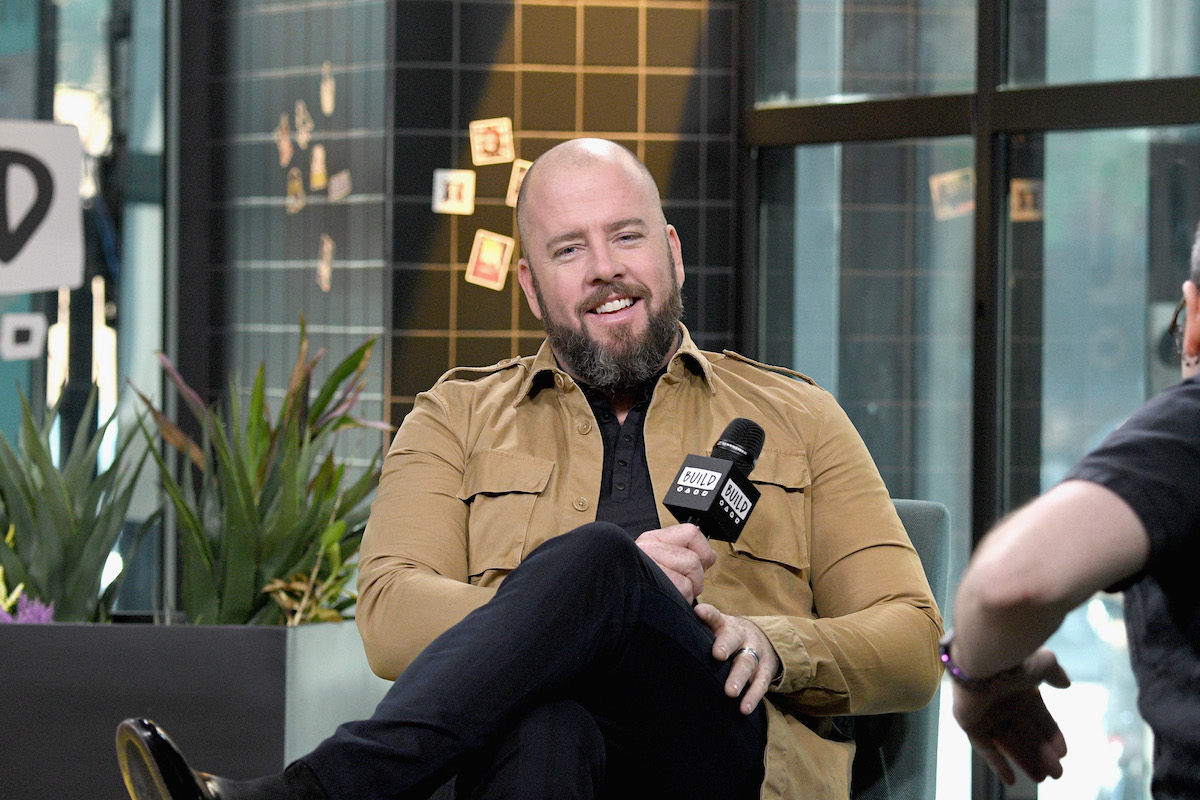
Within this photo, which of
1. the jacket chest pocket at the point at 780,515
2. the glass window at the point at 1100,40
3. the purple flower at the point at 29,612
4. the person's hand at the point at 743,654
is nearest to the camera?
the person's hand at the point at 743,654

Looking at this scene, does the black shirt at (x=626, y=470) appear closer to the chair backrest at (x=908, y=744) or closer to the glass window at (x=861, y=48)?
the chair backrest at (x=908, y=744)

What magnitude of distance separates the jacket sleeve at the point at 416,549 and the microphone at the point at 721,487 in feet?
0.93

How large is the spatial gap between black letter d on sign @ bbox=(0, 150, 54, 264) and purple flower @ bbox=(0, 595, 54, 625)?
1802 mm

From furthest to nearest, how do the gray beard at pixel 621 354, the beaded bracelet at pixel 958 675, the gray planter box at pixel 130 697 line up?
the gray planter box at pixel 130 697 < the gray beard at pixel 621 354 < the beaded bracelet at pixel 958 675

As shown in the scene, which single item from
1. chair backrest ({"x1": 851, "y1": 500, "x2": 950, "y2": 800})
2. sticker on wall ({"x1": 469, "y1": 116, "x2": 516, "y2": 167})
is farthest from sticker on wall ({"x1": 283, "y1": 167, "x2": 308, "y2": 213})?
chair backrest ({"x1": 851, "y1": 500, "x2": 950, "y2": 800})

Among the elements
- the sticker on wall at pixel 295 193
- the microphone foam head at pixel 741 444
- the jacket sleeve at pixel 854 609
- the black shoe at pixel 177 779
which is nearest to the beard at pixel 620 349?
the jacket sleeve at pixel 854 609

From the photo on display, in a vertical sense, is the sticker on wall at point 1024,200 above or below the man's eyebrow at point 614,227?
above

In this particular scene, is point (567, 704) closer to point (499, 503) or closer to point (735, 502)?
point (735, 502)

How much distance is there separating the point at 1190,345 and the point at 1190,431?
0.46ft

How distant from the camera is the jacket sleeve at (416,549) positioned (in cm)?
161

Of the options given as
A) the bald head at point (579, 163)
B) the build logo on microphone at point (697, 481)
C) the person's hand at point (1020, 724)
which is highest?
Answer: the bald head at point (579, 163)

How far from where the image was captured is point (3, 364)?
151 inches

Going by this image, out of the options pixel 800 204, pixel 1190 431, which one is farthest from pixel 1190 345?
pixel 800 204

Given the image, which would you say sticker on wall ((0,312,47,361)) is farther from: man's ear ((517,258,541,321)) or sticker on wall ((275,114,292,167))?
man's ear ((517,258,541,321))
